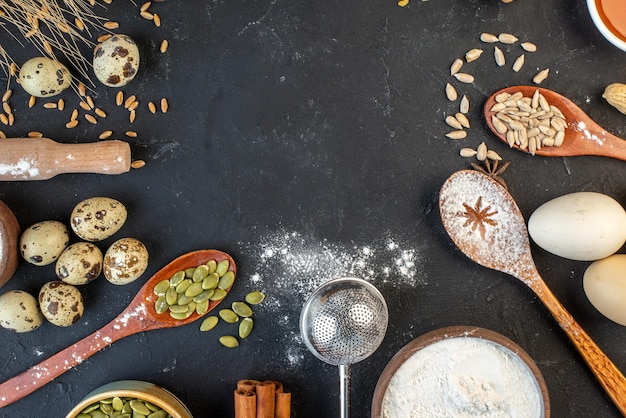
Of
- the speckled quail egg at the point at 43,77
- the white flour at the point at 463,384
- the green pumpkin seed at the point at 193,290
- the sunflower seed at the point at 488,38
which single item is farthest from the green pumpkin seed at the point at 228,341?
the sunflower seed at the point at 488,38

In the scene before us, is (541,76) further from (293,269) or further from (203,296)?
(203,296)

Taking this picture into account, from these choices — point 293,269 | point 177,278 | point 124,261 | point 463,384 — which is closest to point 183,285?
point 177,278

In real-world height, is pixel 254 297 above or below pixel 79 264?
below

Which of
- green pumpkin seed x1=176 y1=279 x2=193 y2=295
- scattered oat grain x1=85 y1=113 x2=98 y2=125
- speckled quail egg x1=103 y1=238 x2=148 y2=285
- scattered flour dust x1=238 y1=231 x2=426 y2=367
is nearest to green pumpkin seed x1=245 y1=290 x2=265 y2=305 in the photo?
scattered flour dust x1=238 y1=231 x2=426 y2=367

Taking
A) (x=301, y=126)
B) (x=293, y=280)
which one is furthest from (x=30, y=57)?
(x=293, y=280)

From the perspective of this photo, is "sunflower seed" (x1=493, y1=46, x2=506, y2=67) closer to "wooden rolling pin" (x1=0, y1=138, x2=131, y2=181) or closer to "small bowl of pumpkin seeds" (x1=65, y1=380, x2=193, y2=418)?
"wooden rolling pin" (x1=0, y1=138, x2=131, y2=181)

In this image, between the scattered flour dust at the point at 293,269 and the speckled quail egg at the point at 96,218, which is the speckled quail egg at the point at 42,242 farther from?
the scattered flour dust at the point at 293,269
